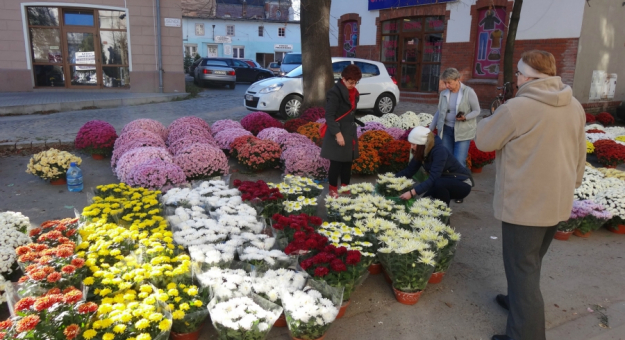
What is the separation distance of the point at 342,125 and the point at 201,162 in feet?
6.84

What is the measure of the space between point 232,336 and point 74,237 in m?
1.80

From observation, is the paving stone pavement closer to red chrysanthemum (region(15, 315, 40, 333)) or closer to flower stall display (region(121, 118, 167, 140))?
flower stall display (region(121, 118, 167, 140))

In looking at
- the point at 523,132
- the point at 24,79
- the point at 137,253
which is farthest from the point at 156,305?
the point at 24,79

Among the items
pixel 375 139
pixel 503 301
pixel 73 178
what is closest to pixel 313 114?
pixel 375 139

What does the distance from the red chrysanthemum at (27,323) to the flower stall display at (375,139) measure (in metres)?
5.57

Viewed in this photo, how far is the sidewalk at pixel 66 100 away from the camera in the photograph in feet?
39.9

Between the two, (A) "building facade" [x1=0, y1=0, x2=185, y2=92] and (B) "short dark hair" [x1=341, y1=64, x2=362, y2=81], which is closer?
(B) "short dark hair" [x1=341, y1=64, x2=362, y2=81]

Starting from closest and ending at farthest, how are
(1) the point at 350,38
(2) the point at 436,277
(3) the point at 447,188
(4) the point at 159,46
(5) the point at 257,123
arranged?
(2) the point at 436,277, (3) the point at 447,188, (5) the point at 257,123, (4) the point at 159,46, (1) the point at 350,38

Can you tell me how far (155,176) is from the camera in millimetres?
5387

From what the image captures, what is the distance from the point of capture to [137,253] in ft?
11.2

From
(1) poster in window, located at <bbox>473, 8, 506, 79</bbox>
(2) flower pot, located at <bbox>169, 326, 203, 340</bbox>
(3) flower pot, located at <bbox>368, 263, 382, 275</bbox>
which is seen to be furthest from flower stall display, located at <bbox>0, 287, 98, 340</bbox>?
(1) poster in window, located at <bbox>473, 8, 506, 79</bbox>

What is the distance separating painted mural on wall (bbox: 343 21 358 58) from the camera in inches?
757

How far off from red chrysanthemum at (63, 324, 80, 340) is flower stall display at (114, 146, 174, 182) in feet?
10.8

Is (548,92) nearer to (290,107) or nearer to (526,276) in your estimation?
(526,276)
